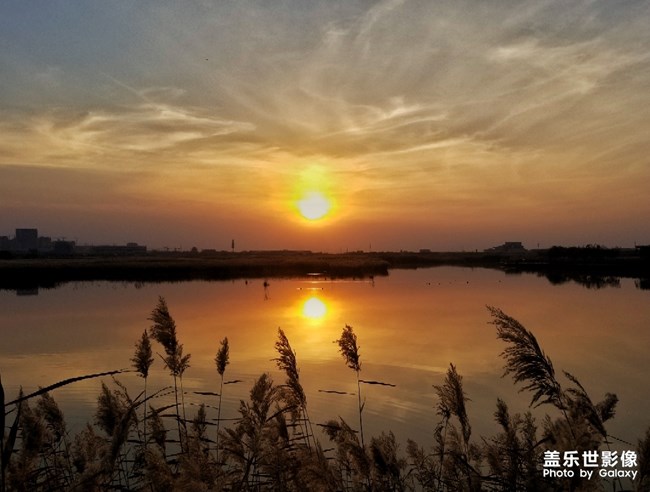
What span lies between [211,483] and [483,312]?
33.3 metres

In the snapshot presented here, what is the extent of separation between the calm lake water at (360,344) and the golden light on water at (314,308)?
0.26ft

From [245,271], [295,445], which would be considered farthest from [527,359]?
[245,271]

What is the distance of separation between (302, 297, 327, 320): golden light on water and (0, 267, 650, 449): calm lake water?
0.08 metres

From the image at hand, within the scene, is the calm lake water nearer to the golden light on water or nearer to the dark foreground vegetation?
the golden light on water

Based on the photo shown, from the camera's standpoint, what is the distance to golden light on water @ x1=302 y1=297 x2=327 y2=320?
1353 inches

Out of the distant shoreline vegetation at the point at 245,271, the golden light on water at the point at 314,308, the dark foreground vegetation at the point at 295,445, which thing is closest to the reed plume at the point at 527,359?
the dark foreground vegetation at the point at 295,445

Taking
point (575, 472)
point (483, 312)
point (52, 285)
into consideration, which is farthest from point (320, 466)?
point (52, 285)

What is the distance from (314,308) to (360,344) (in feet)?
49.5

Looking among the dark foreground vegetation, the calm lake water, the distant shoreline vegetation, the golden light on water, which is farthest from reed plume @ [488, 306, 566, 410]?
the distant shoreline vegetation

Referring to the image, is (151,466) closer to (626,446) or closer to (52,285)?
(626,446)

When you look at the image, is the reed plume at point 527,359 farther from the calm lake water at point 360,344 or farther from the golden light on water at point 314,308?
the golden light on water at point 314,308

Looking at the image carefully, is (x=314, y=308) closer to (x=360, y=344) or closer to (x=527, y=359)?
(x=360, y=344)

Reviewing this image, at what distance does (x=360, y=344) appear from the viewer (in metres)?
23.5

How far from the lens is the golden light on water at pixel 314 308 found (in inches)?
1353
